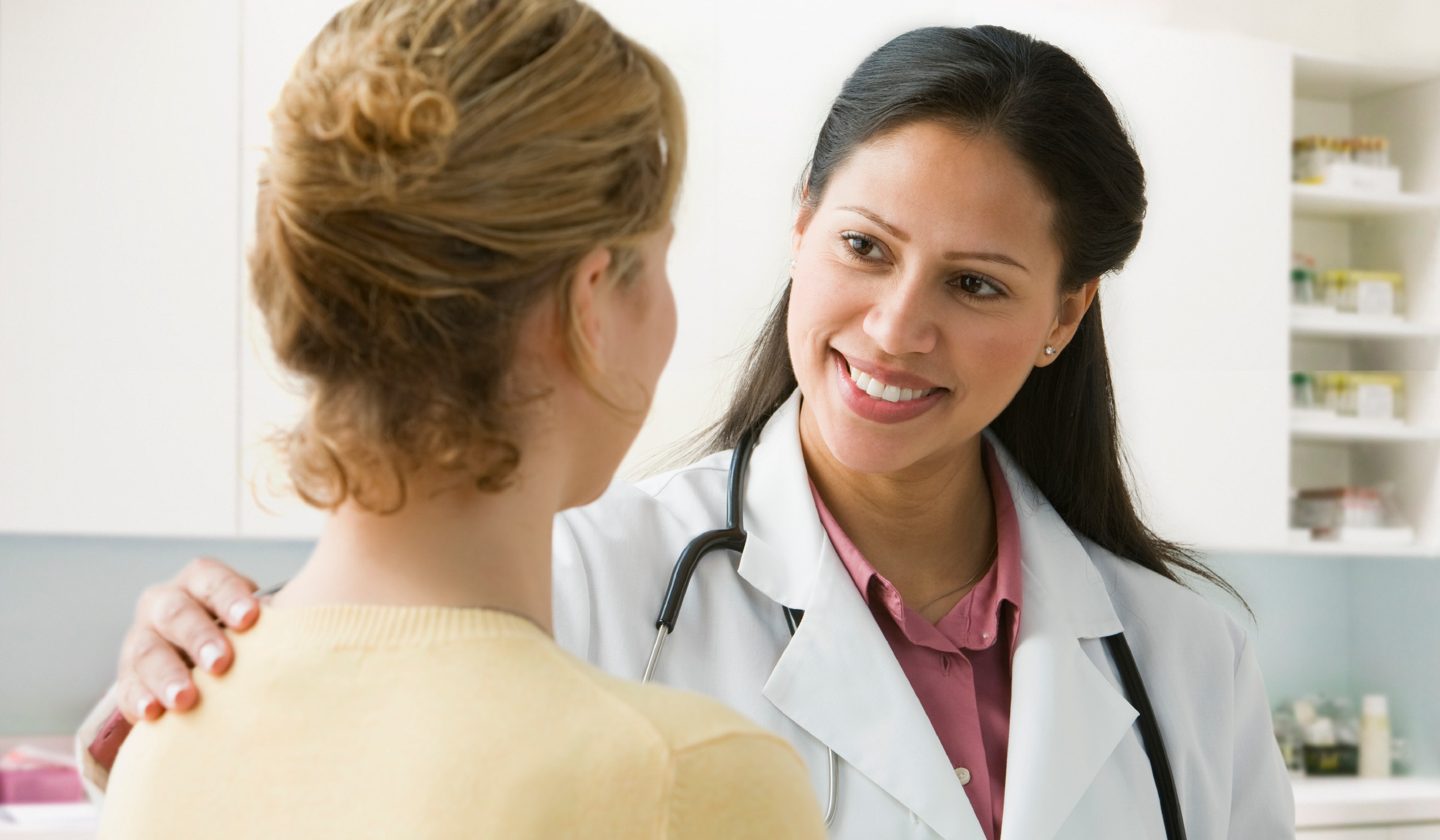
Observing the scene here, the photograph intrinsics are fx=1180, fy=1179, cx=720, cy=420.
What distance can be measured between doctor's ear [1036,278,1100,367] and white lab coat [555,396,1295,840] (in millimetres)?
188

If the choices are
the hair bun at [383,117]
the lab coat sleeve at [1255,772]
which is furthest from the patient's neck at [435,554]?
the lab coat sleeve at [1255,772]

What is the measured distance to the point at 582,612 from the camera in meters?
1.06

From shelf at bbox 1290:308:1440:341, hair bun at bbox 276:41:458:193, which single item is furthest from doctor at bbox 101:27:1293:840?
shelf at bbox 1290:308:1440:341

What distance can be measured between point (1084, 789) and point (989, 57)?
2.36 ft

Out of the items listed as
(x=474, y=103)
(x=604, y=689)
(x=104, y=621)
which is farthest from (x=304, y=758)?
(x=104, y=621)

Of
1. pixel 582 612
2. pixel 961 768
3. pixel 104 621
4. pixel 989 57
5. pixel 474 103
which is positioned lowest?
pixel 104 621

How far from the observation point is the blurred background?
2480 millimetres

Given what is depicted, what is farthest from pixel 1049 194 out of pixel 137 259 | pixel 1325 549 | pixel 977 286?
pixel 1325 549

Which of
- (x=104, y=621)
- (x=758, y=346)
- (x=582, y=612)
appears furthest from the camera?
(x=104, y=621)

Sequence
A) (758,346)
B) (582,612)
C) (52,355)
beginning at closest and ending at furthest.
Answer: (582,612) → (758,346) → (52,355)

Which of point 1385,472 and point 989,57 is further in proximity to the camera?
point 1385,472

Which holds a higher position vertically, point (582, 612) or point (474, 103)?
point (474, 103)

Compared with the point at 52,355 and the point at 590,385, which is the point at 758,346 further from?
the point at 52,355

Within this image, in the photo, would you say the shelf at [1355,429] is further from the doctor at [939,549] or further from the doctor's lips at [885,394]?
the doctor's lips at [885,394]
